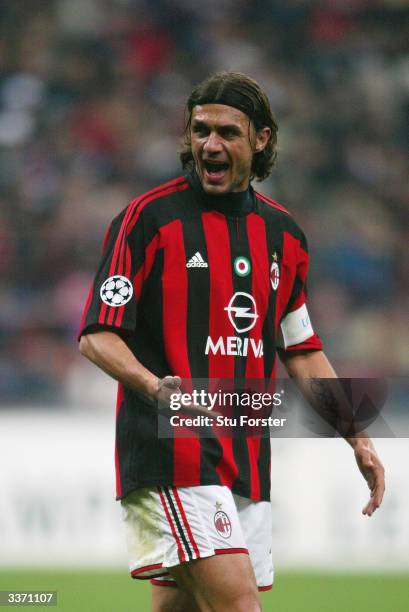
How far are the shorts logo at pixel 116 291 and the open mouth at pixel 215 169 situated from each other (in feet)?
1.44

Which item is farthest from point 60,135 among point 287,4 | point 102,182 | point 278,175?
point 287,4

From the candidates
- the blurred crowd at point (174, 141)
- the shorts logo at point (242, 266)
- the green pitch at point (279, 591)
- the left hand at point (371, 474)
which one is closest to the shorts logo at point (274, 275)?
the shorts logo at point (242, 266)

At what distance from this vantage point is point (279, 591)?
664 cm

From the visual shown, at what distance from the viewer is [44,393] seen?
7695mm

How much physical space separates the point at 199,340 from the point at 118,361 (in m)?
0.33

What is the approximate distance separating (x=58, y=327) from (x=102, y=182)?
150 cm

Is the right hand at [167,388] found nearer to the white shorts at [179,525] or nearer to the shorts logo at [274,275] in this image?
the white shorts at [179,525]

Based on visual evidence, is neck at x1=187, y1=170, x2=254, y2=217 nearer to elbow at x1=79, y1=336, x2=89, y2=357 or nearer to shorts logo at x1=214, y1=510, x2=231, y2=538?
elbow at x1=79, y1=336, x2=89, y2=357

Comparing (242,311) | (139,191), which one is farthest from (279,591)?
(139,191)

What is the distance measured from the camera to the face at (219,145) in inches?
145

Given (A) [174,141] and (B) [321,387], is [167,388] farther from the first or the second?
(A) [174,141]

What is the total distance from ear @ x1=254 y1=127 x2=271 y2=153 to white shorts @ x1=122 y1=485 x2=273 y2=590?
1.11 m

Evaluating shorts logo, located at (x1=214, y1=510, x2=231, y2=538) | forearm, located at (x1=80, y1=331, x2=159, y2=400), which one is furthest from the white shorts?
forearm, located at (x1=80, y1=331, x2=159, y2=400)

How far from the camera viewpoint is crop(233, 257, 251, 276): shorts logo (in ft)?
12.2
